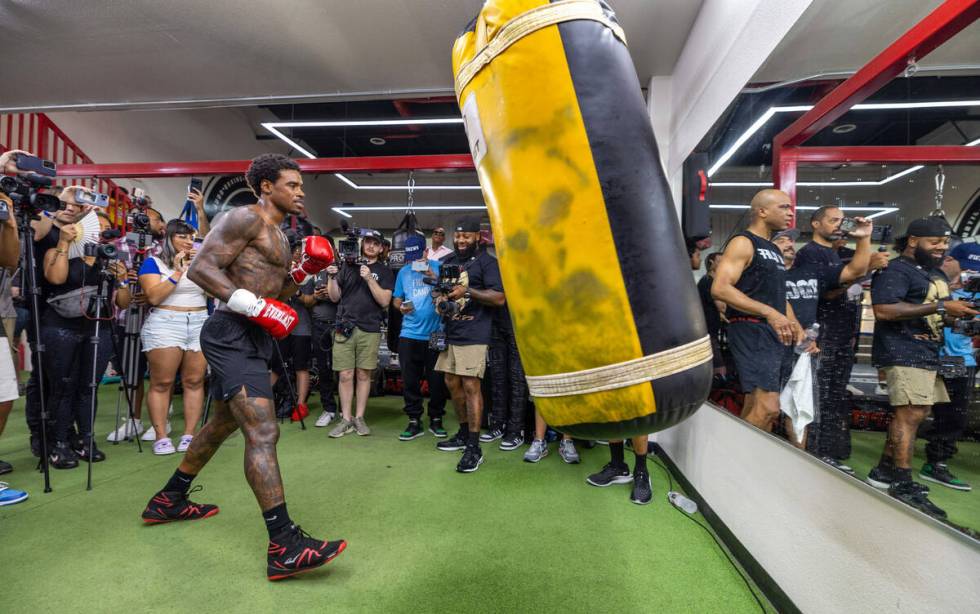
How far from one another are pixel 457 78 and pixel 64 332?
3207mm

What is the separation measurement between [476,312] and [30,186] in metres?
2.50

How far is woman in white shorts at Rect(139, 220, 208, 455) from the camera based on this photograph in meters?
3.16

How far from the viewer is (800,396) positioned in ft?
5.51

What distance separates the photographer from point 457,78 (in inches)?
41.6

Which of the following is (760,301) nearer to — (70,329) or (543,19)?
(543,19)

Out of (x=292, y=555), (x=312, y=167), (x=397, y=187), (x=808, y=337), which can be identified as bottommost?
(x=292, y=555)

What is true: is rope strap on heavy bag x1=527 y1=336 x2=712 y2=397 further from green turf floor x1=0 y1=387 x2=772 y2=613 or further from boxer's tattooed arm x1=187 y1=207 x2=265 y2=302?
boxer's tattooed arm x1=187 y1=207 x2=265 y2=302

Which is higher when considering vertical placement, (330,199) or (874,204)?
(330,199)

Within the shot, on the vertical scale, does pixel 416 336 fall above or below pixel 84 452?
above

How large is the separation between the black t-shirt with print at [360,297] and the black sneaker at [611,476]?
84.1 inches

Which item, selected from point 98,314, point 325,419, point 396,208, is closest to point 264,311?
point 98,314

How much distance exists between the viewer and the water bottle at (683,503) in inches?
94.3

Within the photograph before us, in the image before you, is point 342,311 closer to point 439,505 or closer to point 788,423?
point 439,505

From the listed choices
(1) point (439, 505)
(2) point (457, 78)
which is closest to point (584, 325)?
(2) point (457, 78)
